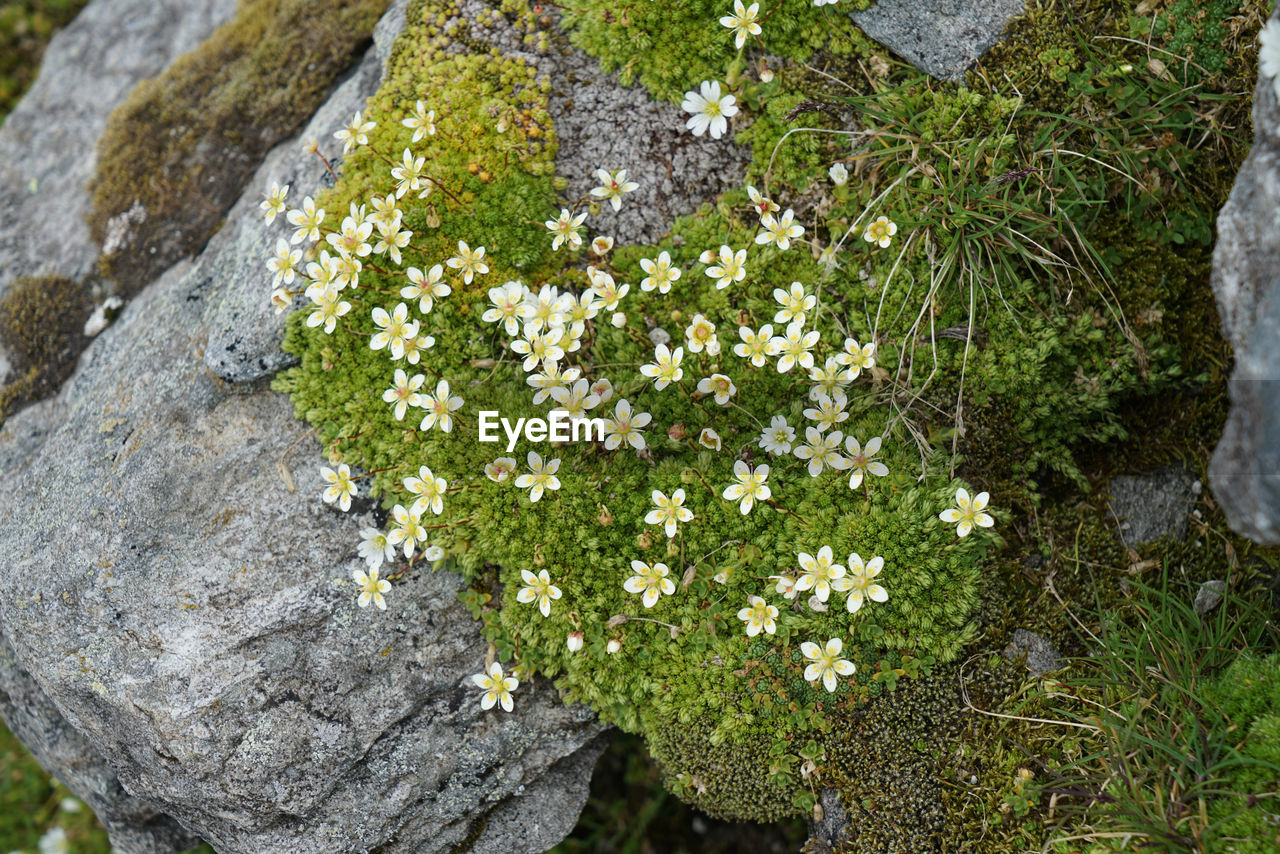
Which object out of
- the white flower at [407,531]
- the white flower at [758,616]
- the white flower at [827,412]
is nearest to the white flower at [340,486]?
the white flower at [407,531]

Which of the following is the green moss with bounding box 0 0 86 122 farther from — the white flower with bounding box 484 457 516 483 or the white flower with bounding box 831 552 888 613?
the white flower with bounding box 831 552 888 613

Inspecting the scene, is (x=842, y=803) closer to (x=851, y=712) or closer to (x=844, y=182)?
(x=851, y=712)

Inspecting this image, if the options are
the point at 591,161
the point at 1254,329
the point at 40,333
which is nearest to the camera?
the point at 1254,329

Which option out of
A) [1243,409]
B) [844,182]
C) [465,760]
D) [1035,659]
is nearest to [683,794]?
[465,760]

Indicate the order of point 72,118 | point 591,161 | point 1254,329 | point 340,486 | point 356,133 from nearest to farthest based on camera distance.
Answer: point 1254,329 < point 340,486 < point 356,133 < point 591,161 < point 72,118

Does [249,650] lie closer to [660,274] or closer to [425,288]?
[425,288]

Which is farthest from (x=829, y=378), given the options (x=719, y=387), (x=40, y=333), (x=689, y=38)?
(x=40, y=333)
